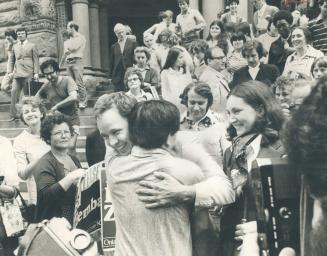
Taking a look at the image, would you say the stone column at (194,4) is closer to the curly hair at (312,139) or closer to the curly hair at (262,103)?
the curly hair at (262,103)

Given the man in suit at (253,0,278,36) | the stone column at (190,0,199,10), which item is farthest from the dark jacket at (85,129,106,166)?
the stone column at (190,0,199,10)

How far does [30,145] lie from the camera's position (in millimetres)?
4180

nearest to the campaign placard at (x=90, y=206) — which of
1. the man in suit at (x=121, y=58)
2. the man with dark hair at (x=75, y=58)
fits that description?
the man in suit at (x=121, y=58)

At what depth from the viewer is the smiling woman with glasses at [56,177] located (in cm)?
328

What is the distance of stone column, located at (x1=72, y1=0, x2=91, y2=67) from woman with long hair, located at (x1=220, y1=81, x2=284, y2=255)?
446 inches

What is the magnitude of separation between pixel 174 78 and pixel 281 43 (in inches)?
64.7

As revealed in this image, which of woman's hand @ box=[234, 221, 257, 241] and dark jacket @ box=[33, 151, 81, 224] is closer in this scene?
woman's hand @ box=[234, 221, 257, 241]

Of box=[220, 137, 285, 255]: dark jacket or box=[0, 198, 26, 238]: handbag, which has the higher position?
box=[220, 137, 285, 255]: dark jacket

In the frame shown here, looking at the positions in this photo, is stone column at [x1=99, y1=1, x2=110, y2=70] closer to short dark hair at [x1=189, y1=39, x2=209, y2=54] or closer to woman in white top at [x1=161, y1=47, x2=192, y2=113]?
short dark hair at [x1=189, y1=39, x2=209, y2=54]

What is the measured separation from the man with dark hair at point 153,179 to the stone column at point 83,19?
37.9 feet

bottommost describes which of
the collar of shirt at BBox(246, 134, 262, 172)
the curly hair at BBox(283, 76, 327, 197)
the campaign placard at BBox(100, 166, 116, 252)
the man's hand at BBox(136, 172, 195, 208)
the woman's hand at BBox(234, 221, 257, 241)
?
the campaign placard at BBox(100, 166, 116, 252)

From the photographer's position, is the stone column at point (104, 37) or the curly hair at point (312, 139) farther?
the stone column at point (104, 37)

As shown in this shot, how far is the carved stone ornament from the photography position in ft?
44.9

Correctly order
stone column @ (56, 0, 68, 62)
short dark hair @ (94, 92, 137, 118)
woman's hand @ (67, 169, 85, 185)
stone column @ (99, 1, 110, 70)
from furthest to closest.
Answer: stone column @ (99, 1, 110, 70)
stone column @ (56, 0, 68, 62)
woman's hand @ (67, 169, 85, 185)
short dark hair @ (94, 92, 137, 118)
